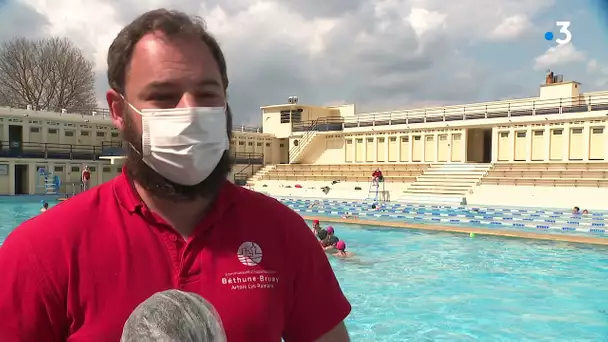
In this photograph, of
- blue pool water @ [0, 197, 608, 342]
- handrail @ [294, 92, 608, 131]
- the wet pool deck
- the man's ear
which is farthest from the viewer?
handrail @ [294, 92, 608, 131]

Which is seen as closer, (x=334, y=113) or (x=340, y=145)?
(x=340, y=145)

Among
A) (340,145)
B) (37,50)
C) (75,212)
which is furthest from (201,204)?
(37,50)

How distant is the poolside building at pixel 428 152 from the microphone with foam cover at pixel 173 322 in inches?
863

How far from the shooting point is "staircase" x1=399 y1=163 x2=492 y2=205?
2289 cm

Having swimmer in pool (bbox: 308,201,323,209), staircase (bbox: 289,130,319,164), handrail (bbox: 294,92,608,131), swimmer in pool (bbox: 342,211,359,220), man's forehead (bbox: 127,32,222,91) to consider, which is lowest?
swimmer in pool (bbox: 342,211,359,220)

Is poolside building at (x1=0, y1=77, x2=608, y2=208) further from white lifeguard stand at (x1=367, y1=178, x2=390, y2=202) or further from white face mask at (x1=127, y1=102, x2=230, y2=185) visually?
white face mask at (x1=127, y1=102, x2=230, y2=185)

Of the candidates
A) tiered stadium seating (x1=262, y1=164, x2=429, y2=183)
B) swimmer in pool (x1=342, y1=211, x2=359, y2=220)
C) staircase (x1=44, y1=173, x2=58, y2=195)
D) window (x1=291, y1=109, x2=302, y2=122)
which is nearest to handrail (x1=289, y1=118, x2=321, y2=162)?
window (x1=291, y1=109, x2=302, y2=122)

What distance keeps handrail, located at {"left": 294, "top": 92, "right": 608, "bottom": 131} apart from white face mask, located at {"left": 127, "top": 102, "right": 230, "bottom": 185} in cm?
2726

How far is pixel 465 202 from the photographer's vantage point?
21938 millimetres

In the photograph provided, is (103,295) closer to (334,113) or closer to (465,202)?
(465,202)

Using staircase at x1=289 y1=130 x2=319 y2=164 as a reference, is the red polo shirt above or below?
below

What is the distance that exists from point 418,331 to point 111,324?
247 inches

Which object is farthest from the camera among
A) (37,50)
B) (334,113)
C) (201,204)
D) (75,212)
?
(334,113)

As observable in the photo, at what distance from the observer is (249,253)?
1447 mm
